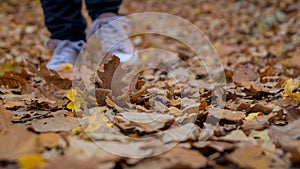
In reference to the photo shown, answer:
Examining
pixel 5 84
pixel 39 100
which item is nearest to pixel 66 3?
pixel 5 84

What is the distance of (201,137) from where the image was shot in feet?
2.64

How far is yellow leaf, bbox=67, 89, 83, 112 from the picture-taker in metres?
1.02

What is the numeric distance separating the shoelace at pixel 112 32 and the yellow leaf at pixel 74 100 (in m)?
0.78

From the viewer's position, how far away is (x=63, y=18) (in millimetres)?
1838

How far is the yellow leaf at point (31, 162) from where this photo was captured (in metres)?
0.62

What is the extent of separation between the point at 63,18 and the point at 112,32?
26 cm

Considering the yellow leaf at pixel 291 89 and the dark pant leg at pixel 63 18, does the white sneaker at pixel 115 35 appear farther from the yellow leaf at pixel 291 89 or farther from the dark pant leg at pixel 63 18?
the yellow leaf at pixel 291 89

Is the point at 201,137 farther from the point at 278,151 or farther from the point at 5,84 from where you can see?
the point at 5,84

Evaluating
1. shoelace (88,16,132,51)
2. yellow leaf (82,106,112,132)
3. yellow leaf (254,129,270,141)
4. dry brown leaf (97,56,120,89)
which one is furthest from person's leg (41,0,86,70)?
yellow leaf (254,129,270,141)

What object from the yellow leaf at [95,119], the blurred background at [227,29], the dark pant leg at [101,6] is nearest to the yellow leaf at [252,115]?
the yellow leaf at [95,119]

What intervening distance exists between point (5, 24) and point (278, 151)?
139 inches

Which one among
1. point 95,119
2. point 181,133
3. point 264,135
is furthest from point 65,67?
point 264,135

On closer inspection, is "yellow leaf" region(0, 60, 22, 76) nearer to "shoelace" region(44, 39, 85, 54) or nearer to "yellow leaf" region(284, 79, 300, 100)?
"shoelace" region(44, 39, 85, 54)

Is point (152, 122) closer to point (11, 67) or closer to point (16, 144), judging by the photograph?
point (16, 144)
